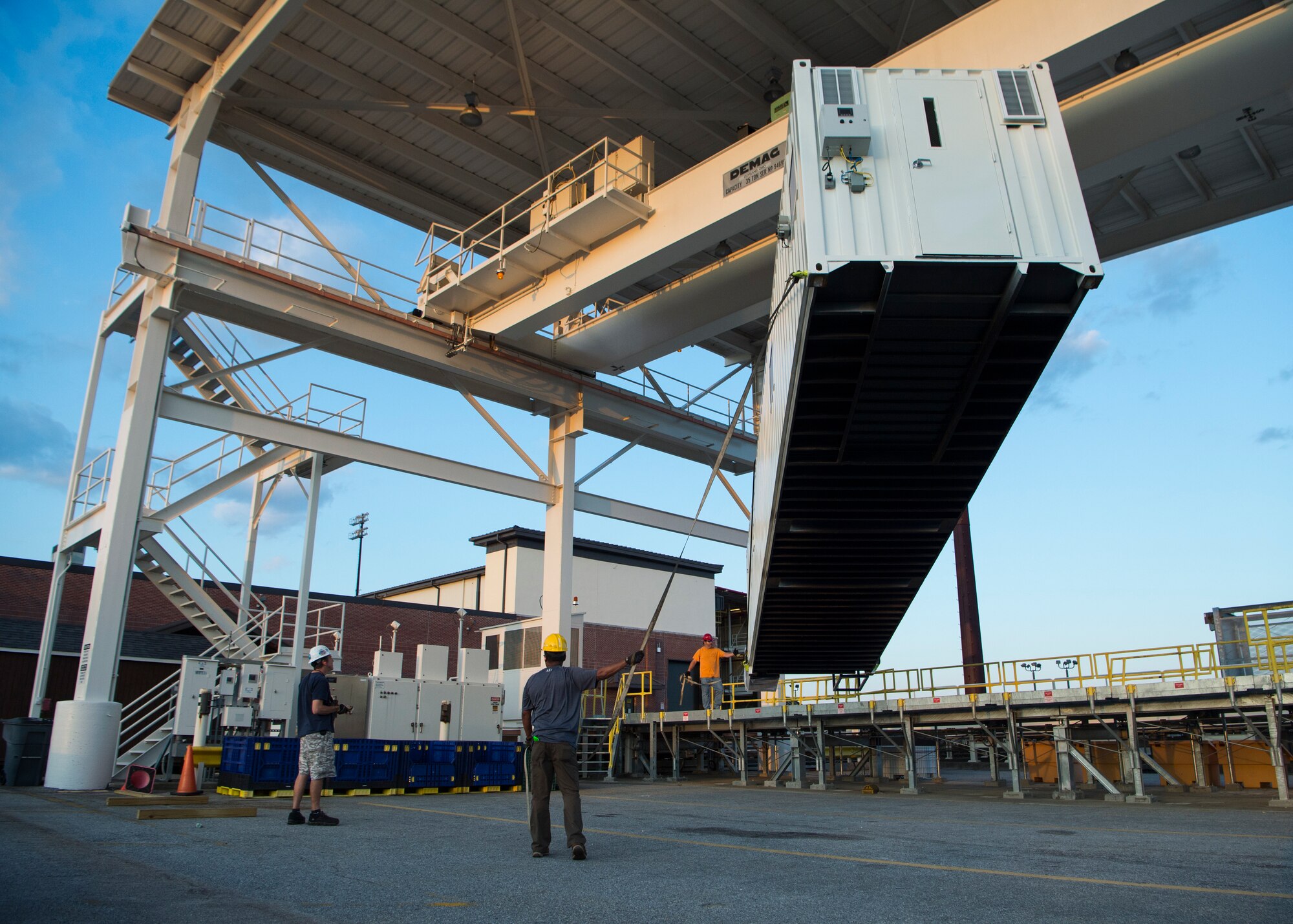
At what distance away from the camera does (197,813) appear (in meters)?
8.97

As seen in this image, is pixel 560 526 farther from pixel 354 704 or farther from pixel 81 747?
pixel 81 747

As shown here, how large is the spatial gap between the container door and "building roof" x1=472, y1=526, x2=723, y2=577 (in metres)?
26.5

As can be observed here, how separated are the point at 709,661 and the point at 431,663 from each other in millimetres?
6111

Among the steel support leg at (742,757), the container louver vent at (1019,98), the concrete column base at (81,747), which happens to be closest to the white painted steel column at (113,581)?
the concrete column base at (81,747)

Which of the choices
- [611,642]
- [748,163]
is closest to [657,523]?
[748,163]

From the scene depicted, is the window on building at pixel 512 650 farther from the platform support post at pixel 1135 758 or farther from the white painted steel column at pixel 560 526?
the platform support post at pixel 1135 758

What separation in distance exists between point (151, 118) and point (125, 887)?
1860 centimetres

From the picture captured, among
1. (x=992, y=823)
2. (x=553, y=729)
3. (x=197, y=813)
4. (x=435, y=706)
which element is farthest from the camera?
(x=435, y=706)

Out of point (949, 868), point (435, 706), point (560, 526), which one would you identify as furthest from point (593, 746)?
point (949, 868)

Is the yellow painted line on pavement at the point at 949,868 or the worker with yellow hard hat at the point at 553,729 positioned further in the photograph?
the worker with yellow hard hat at the point at 553,729

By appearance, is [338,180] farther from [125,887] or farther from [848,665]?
[125,887]

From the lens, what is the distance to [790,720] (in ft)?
63.4

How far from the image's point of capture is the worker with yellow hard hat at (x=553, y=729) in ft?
21.6

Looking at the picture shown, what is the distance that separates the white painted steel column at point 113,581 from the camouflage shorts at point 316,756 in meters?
7.86
